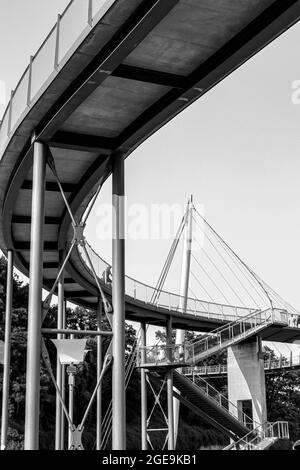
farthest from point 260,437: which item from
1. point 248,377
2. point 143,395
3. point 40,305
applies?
point 40,305

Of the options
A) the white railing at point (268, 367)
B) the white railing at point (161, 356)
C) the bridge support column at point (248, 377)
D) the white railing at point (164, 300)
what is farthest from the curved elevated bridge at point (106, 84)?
the white railing at point (268, 367)

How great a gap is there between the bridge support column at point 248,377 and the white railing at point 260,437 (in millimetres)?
1909

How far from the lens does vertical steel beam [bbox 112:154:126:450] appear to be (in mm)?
15710

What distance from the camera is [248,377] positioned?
143ft

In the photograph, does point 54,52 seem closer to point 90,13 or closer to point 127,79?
point 127,79

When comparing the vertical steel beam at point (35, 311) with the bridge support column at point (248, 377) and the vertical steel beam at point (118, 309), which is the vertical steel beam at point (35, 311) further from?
the bridge support column at point (248, 377)

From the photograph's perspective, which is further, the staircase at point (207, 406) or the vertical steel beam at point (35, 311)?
the staircase at point (207, 406)

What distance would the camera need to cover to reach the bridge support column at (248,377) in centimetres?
4212

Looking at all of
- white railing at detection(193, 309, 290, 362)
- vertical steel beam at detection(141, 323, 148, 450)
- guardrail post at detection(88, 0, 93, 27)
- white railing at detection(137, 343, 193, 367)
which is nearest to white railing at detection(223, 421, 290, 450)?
vertical steel beam at detection(141, 323, 148, 450)

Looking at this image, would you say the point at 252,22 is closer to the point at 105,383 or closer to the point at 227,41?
the point at 227,41

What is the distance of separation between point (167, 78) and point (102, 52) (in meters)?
1.93

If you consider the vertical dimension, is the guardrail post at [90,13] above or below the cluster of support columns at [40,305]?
above

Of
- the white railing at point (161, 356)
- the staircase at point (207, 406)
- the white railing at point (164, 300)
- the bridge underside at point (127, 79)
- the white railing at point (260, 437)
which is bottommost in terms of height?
the white railing at point (260, 437)

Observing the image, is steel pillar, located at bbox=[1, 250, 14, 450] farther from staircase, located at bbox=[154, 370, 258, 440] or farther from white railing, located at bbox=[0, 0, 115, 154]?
staircase, located at bbox=[154, 370, 258, 440]
